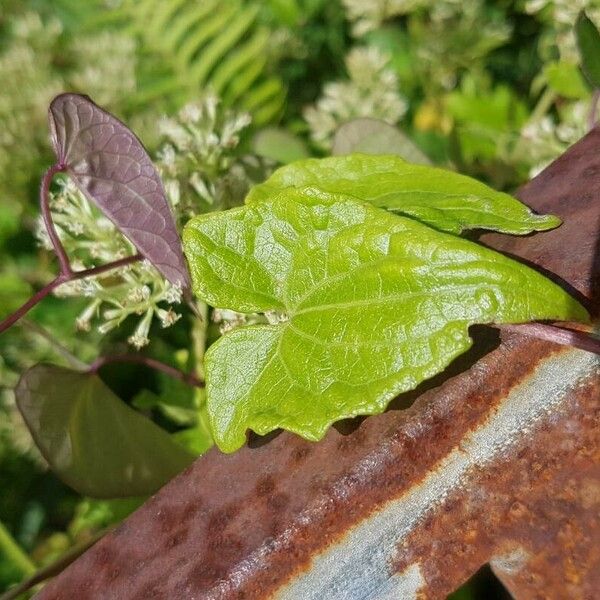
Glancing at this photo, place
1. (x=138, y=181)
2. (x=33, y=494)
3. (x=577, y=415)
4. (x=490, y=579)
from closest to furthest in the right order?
(x=577, y=415)
(x=138, y=181)
(x=490, y=579)
(x=33, y=494)

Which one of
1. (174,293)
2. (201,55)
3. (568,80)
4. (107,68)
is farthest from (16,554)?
(568,80)

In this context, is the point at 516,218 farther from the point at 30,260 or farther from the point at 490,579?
the point at 30,260

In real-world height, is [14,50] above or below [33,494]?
above

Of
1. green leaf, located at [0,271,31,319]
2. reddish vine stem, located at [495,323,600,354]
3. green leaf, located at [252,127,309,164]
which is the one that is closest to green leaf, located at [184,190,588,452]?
reddish vine stem, located at [495,323,600,354]

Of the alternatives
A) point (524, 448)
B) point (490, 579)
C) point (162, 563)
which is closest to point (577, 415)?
point (524, 448)

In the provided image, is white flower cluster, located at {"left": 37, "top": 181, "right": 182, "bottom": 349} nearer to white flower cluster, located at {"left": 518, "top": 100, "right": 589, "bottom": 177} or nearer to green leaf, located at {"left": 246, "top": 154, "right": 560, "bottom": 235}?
green leaf, located at {"left": 246, "top": 154, "right": 560, "bottom": 235}

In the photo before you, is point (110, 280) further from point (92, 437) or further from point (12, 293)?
point (12, 293)

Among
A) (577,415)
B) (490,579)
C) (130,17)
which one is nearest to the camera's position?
(577,415)

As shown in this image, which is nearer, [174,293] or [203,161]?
[174,293]
